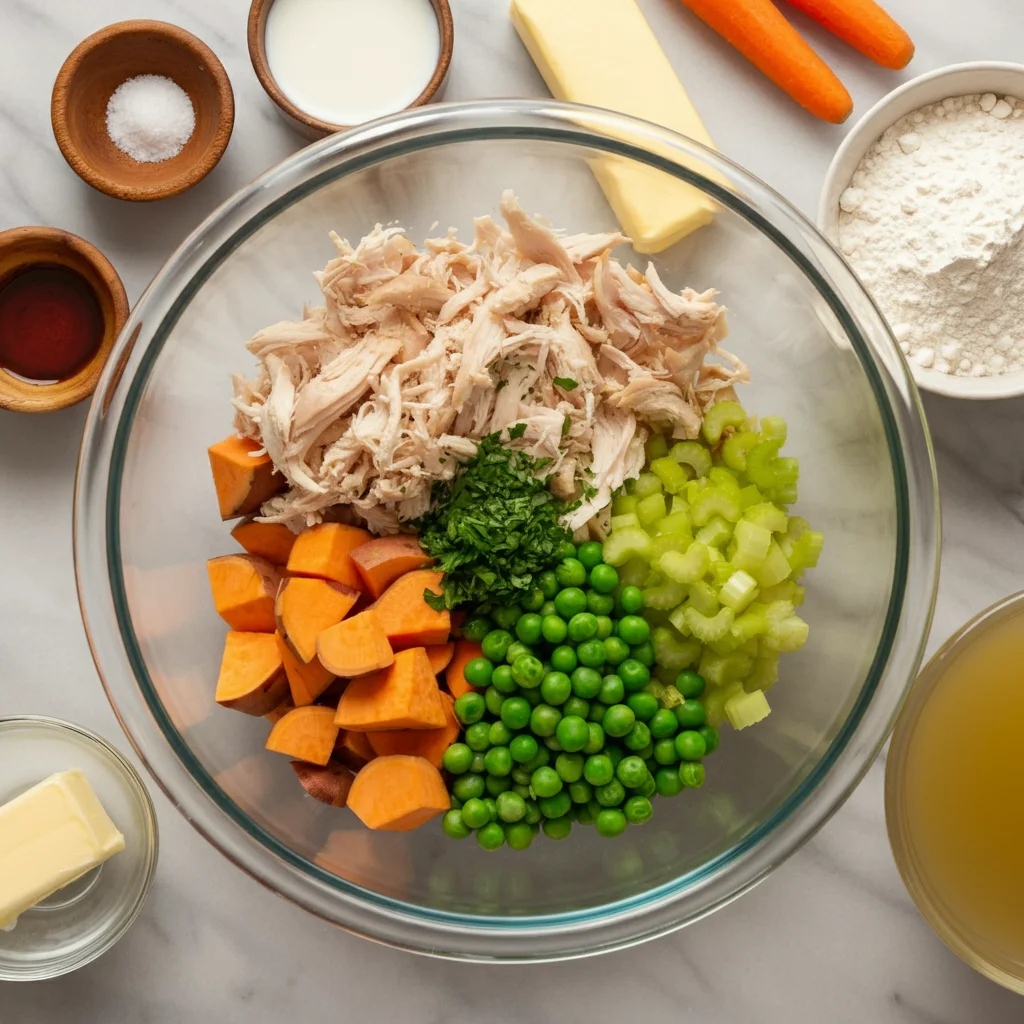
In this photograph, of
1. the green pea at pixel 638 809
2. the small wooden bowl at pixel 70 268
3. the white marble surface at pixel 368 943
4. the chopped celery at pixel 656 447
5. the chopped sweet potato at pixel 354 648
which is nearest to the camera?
the chopped sweet potato at pixel 354 648

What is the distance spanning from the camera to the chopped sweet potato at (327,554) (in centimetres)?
189

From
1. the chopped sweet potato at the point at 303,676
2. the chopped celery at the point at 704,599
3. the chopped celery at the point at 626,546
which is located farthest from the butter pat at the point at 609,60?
the chopped sweet potato at the point at 303,676

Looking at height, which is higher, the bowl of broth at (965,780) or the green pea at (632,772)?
the green pea at (632,772)

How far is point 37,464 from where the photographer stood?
2.29 m

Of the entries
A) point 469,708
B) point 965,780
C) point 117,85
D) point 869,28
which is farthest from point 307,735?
point 869,28

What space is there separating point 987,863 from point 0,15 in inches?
113

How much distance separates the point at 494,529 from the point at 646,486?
324 mm

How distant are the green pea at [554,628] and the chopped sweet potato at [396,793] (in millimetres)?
337

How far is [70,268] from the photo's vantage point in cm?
220

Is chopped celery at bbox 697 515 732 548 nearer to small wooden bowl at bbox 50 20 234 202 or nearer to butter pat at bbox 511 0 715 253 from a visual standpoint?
butter pat at bbox 511 0 715 253

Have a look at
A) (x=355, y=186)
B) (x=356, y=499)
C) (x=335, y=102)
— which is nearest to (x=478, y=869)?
(x=356, y=499)

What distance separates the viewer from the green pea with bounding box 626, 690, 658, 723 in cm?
193

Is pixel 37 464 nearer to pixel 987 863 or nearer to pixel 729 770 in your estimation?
pixel 729 770

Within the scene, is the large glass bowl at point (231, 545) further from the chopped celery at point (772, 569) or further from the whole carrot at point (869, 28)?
the whole carrot at point (869, 28)
